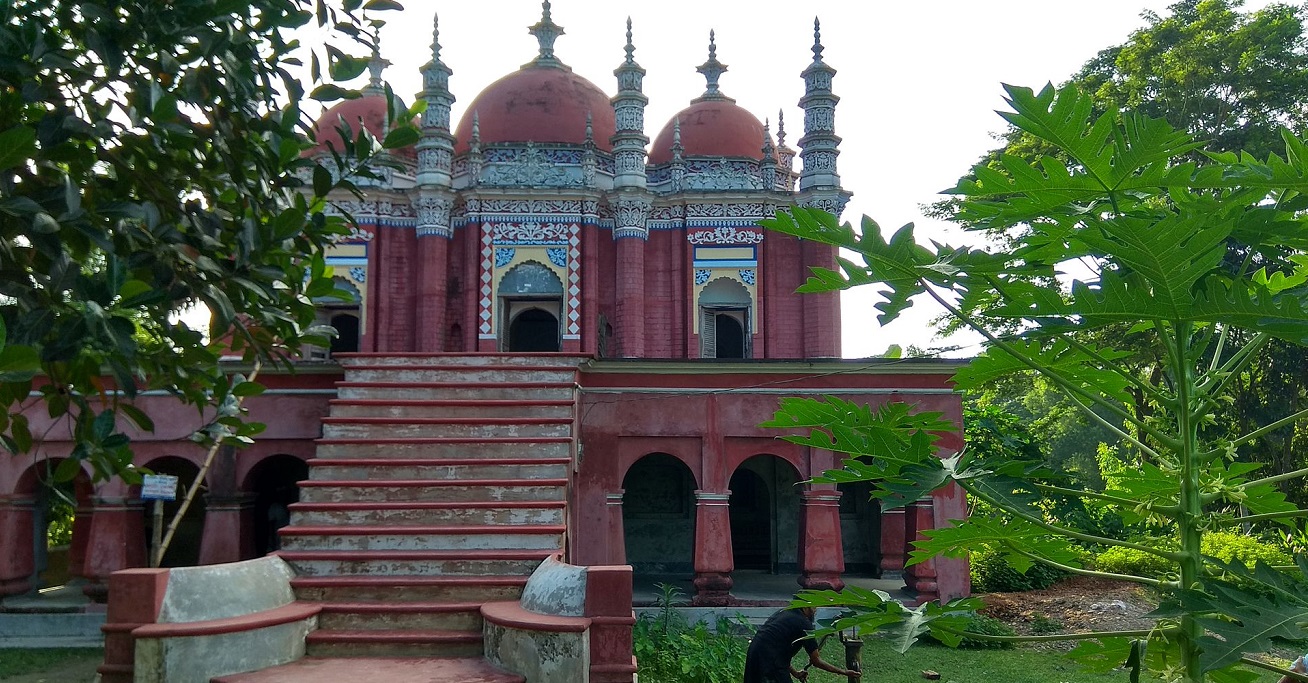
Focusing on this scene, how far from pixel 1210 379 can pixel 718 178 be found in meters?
14.9

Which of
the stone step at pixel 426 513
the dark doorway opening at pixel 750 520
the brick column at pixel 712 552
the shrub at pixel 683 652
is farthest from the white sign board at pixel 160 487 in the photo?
the dark doorway opening at pixel 750 520

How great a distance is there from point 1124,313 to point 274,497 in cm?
1588

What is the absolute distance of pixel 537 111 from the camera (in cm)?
1777

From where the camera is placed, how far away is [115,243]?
432cm

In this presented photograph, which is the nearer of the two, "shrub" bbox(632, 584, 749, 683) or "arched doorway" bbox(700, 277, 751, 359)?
"shrub" bbox(632, 584, 749, 683)

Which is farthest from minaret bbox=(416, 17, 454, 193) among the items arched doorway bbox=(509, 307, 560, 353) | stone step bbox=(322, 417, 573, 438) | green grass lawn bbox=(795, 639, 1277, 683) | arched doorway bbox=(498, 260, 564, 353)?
green grass lawn bbox=(795, 639, 1277, 683)

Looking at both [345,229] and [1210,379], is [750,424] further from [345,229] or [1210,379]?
[1210,379]

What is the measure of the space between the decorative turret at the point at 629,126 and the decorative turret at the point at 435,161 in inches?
120

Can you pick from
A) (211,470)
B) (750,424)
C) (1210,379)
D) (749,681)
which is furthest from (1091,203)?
(211,470)

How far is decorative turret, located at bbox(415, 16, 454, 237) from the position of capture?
1669 centimetres

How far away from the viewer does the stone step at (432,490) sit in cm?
891

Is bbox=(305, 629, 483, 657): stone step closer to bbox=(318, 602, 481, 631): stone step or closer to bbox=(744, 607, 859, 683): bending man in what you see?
bbox=(318, 602, 481, 631): stone step

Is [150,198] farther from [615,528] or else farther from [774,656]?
[615,528]

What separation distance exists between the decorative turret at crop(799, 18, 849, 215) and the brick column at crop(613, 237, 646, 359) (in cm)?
322
